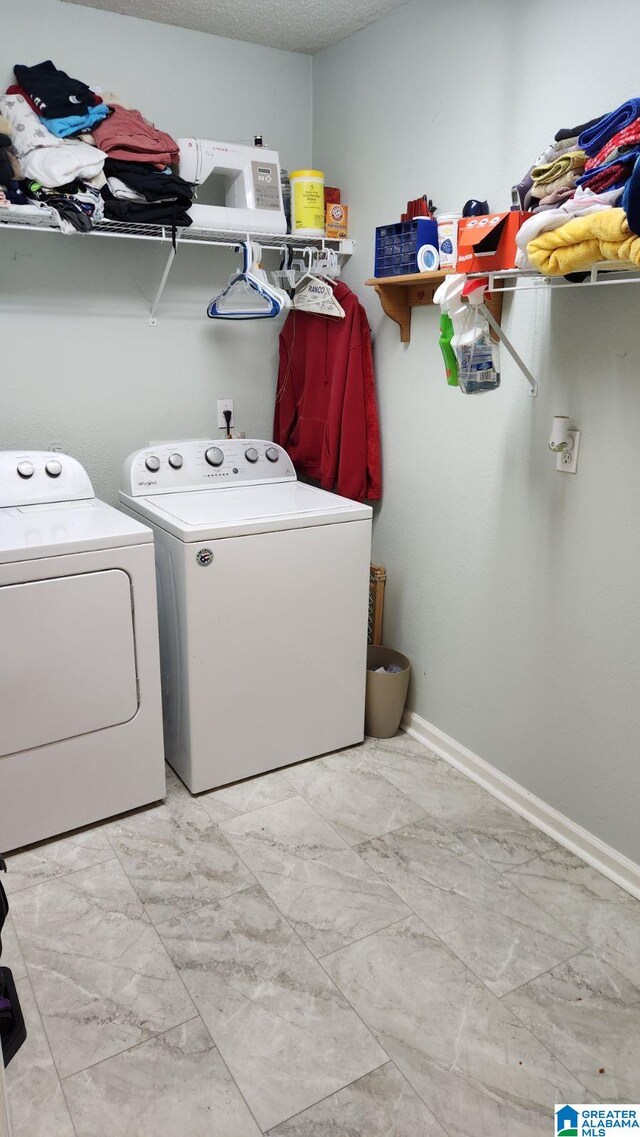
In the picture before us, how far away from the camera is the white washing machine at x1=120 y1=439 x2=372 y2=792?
2.29 metres

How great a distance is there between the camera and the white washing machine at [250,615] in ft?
7.53

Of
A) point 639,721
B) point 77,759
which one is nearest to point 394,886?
point 639,721

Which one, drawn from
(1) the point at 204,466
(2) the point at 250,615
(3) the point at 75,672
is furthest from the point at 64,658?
(1) the point at 204,466

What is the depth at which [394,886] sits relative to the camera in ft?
6.70

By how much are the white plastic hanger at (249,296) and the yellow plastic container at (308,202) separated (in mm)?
239

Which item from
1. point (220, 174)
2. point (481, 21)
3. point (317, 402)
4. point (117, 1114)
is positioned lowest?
point (117, 1114)

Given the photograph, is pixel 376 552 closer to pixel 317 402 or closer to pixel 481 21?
pixel 317 402

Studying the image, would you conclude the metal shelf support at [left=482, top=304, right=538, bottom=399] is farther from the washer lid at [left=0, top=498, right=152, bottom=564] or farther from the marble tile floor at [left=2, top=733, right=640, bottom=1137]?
the marble tile floor at [left=2, top=733, right=640, bottom=1137]

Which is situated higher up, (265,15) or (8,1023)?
(265,15)

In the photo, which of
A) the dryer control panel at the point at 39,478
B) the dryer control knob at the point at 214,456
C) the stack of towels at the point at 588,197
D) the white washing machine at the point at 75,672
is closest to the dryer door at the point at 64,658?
the white washing machine at the point at 75,672

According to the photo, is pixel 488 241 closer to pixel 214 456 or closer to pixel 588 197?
pixel 588 197

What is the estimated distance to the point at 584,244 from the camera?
1532 millimetres

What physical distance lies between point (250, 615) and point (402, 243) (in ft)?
4.06

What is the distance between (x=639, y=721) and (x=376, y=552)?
1.26 meters
